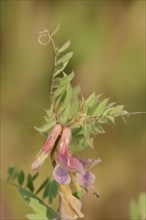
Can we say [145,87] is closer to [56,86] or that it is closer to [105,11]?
[105,11]

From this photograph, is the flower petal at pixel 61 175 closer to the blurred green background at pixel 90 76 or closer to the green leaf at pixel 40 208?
the green leaf at pixel 40 208

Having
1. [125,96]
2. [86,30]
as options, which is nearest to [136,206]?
[125,96]

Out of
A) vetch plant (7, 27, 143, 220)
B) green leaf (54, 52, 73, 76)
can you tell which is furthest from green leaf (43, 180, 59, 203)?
green leaf (54, 52, 73, 76)

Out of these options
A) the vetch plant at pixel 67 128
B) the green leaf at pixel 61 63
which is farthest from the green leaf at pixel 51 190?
the green leaf at pixel 61 63

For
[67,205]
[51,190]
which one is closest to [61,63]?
[67,205]

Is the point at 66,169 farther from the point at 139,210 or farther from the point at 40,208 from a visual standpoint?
the point at 139,210


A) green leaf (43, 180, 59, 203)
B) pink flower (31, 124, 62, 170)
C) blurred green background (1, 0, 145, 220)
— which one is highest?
blurred green background (1, 0, 145, 220)

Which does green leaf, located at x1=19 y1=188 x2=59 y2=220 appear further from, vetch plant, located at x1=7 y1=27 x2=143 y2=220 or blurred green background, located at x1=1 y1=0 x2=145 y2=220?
blurred green background, located at x1=1 y1=0 x2=145 y2=220
